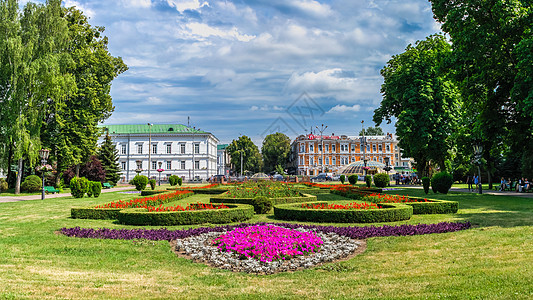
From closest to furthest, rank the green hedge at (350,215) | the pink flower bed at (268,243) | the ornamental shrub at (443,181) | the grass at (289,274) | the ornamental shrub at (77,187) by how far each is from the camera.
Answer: the grass at (289,274), the pink flower bed at (268,243), the green hedge at (350,215), the ornamental shrub at (77,187), the ornamental shrub at (443,181)

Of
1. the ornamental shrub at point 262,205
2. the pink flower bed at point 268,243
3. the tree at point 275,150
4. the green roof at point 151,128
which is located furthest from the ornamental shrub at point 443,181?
the tree at point 275,150

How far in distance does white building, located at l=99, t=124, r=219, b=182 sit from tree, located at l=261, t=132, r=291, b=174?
85.9 feet

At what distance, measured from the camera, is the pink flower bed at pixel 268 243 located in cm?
727

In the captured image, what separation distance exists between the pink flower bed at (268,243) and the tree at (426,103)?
2022 centimetres

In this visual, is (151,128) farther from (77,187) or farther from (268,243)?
(268,243)

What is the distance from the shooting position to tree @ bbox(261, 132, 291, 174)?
93.1m

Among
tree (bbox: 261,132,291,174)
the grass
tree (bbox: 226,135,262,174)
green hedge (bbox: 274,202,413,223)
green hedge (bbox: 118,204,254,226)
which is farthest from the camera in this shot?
tree (bbox: 261,132,291,174)

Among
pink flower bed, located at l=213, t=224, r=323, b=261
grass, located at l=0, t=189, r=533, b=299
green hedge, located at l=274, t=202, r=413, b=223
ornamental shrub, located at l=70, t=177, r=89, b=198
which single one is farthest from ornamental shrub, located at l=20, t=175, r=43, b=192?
pink flower bed, located at l=213, t=224, r=323, b=261

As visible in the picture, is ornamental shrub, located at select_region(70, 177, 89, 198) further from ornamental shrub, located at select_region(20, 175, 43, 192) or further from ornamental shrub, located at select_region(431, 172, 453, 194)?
ornamental shrub, located at select_region(431, 172, 453, 194)

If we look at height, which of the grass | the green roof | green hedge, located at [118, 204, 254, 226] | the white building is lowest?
the grass

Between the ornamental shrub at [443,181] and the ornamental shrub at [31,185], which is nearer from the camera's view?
the ornamental shrub at [443,181]

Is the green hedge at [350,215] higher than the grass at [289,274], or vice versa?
the green hedge at [350,215]

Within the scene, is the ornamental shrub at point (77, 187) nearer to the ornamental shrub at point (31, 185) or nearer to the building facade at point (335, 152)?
the ornamental shrub at point (31, 185)

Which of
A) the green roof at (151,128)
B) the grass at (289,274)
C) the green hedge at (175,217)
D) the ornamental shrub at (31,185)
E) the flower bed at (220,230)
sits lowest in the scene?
the grass at (289,274)
